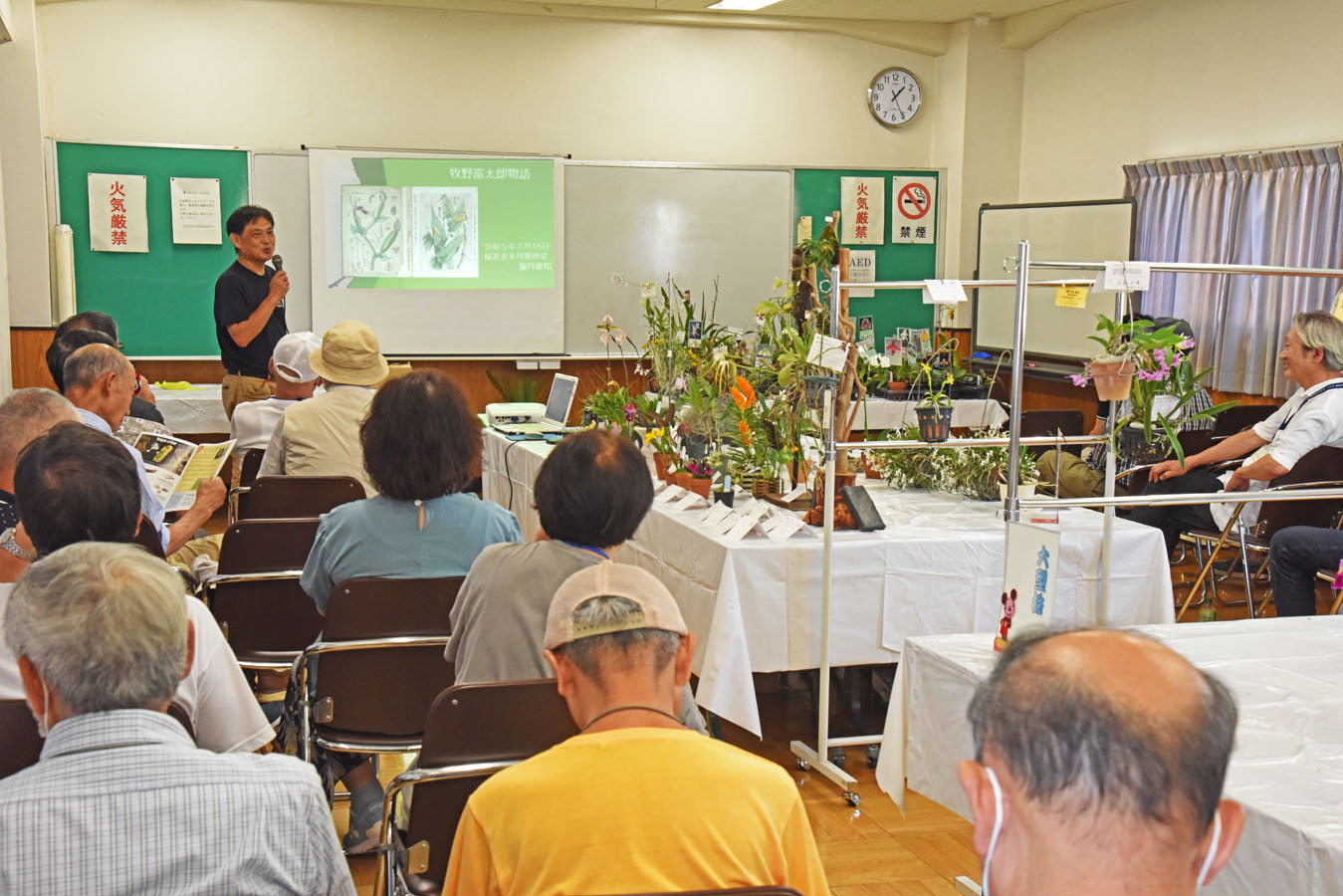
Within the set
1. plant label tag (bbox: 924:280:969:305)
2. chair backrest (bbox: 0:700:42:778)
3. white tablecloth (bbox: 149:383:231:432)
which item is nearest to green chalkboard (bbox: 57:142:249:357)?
white tablecloth (bbox: 149:383:231:432)

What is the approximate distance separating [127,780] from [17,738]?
0.52 metres

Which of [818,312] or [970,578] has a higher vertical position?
[818,312]

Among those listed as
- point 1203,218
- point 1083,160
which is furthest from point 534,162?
point 1203,218

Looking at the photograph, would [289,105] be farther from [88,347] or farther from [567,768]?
[567,768]

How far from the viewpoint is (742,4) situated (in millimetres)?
8242

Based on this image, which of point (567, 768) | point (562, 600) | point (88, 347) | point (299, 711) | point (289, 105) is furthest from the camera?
point (289, 105)

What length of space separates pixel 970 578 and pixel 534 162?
212 inches

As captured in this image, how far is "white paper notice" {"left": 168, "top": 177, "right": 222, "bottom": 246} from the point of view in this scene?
7.72m

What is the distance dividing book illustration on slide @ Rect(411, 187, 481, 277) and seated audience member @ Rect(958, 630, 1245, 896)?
7651mm

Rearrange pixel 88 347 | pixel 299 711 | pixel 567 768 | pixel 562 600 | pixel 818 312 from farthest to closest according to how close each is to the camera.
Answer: pixel 818 312 < pixel 88 347 < pixel 299 711 < pixel 562 600 < pixel 567 768

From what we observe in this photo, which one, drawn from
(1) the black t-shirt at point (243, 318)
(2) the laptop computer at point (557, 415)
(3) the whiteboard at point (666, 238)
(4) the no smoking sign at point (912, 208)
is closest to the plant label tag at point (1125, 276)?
(2) the laptop computer at point (557, 415)

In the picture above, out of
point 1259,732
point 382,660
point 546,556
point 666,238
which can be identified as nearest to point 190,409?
point 666,238

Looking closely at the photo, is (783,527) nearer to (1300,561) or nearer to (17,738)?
(1300,561)

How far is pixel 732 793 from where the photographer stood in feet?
4.72
